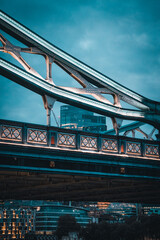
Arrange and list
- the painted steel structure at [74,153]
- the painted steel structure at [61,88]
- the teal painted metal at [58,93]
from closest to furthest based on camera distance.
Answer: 1. the painted steel structure at [74,153]
2. the teal painted metal at [58,93]
3. the painted steel structure at [61,88]

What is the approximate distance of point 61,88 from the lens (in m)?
19.3

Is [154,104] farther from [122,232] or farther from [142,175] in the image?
[122,232]

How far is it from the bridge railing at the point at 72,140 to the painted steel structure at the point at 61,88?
1266 millimetres

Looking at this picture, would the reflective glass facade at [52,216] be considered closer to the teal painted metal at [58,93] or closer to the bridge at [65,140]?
the bridge at [65,140]

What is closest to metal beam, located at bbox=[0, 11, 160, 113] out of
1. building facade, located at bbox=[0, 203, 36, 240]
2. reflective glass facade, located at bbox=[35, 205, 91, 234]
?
reflective glass facade, located at bbox=[35, 205, 91, 234]

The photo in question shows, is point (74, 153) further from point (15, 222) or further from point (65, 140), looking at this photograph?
point (15, 222)

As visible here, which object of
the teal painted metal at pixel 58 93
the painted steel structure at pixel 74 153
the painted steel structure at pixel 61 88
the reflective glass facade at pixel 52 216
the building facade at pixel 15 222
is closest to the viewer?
the painted steel structure at pixel 74 153

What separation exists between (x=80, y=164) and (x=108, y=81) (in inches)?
240

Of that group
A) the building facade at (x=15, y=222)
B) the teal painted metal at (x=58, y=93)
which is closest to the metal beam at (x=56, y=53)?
the teal painted metal at (x=58, y=93)

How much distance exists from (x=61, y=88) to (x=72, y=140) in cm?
309

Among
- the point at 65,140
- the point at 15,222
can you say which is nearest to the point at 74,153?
the point at 65,140

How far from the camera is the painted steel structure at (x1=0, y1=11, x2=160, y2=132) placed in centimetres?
1844

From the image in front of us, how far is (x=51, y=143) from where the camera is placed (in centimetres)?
1762

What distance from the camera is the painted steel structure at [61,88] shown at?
18438mm
